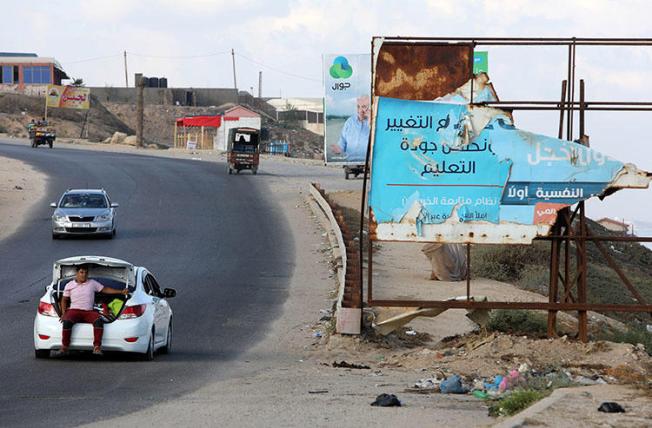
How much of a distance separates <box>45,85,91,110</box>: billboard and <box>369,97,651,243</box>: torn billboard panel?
3888 inches

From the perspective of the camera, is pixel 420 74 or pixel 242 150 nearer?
pixel 420 74

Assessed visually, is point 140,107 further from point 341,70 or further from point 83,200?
point 83,200

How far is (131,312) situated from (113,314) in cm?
28

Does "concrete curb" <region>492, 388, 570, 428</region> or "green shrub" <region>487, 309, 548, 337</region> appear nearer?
"concrete curb" <region>492, 388, 570, 428</region>

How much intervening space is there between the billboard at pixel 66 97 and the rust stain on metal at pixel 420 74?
324 feet

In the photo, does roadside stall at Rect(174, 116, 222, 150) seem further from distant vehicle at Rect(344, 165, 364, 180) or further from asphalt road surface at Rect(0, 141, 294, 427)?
distant vehicle at Rect(344, 165, 364, 180)

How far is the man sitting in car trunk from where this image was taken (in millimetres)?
17344

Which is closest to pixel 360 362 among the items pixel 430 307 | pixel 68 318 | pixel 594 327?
pixel 430 307

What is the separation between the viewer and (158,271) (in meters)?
33.5

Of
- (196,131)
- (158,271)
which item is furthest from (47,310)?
(196,131)

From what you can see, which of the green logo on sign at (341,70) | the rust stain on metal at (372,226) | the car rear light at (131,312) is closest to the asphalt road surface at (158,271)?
the car rear light at (131,312)

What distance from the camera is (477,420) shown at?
11766mm

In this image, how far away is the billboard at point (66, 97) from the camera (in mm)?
113688

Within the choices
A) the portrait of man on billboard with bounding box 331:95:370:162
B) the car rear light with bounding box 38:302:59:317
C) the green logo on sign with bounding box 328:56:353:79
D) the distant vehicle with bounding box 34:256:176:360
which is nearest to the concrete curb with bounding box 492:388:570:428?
the distant vehicle with bounding box 34:256:176:360
